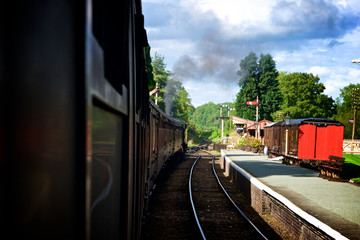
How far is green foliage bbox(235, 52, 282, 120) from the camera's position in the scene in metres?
58.8

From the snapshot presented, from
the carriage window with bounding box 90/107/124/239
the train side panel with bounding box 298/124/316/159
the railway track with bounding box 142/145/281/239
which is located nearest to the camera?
the carriage window with bounding box 90/107/124/239

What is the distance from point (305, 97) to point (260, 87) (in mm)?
8656

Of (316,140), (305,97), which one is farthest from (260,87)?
(316,140)

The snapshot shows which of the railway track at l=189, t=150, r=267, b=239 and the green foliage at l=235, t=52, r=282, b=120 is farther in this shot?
the green foliage at l=235, t=52, r=282, b=120

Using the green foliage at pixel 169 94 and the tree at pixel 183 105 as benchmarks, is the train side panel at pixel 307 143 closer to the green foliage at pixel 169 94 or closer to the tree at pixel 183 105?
the green foliage at pixel 169 94

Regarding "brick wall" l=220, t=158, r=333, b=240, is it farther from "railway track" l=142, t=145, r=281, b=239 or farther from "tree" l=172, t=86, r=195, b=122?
"tree" l=172, t=86, r=195, b=122

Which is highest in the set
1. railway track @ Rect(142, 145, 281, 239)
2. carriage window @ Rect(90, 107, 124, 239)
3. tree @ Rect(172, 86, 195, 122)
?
tree @ Rect(172, 86, 195, 122)

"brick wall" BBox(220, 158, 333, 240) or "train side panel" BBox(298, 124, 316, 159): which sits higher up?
"train side panel" BBox(298, 124, 316, 159)

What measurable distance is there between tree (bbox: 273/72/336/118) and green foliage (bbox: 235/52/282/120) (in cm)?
188

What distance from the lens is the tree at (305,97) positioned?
5538 centimetres

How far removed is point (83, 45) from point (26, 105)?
22 cm

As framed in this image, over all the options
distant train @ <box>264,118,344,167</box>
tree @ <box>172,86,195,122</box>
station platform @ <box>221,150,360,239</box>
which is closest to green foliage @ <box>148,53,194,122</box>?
tree @ <box>172,86,195,122</box>

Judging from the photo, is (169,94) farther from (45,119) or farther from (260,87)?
(45,119)

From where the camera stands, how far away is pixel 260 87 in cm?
6100
